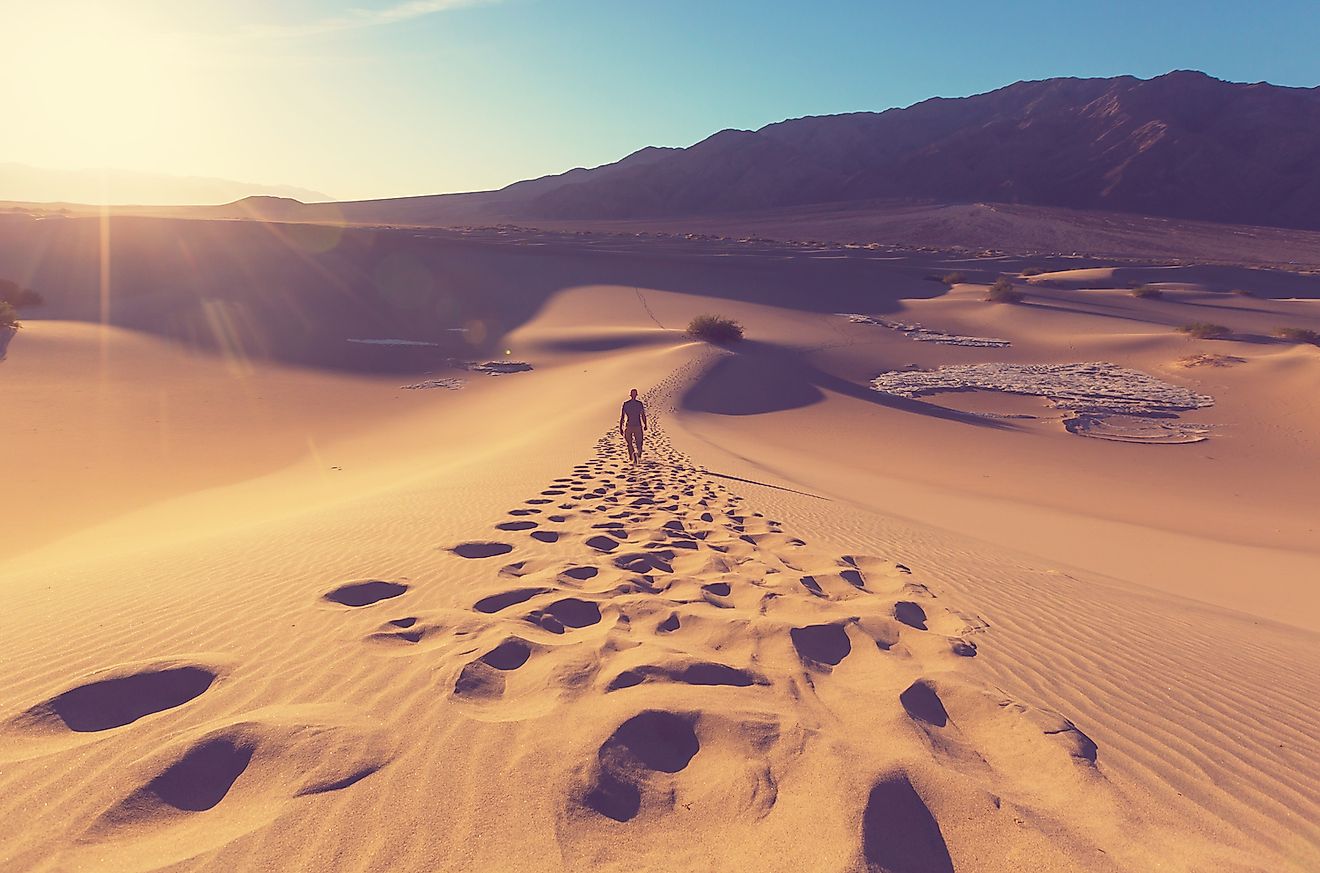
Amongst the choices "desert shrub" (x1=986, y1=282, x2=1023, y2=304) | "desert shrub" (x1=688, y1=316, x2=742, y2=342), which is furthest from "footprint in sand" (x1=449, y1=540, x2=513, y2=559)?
"desert shrub" (x1=986, y1=282, x2=1023, y2=304)

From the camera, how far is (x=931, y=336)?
27.0 metres

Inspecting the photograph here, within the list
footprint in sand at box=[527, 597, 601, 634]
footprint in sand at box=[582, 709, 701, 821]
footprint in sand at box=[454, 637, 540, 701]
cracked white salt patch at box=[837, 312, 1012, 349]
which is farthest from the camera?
cracked white salt patch at box=[837, 312, 1012, 349]

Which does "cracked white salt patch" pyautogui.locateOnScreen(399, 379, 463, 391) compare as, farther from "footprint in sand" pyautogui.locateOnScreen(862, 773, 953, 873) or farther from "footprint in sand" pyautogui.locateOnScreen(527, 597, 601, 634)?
"footprint in sand" pyautogui.locateOnScreen(862, 773, 953, 873)

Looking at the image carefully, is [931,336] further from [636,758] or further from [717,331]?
[636,758]

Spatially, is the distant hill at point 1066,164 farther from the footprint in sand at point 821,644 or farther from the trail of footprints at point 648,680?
the footprint in sand at point 821,644

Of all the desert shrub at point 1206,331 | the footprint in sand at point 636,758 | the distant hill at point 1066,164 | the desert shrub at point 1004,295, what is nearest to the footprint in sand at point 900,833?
the footprint in sand at point 636,758

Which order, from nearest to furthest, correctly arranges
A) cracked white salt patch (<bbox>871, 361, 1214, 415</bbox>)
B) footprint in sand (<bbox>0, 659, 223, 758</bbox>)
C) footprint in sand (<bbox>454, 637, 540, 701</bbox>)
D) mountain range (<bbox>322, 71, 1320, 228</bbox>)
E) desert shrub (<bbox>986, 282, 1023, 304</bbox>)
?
footprint in sand (<bbox>0, 659, 223, 758</bbox>) < footprint in sand (<bbox>454, 637, 540, 701</bbox>) < cracked white salt patch (<bbox>871, 361, 1214, 415</bbox>) < desert shrub (<bbox>986, 282, 1023, 304</bbox>) < mountain range (<bbox>322, 71, 1320, 228</bbox>)

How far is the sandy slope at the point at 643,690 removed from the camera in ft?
7.91

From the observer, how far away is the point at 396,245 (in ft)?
127

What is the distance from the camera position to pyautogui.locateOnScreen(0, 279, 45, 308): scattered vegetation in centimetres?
2389

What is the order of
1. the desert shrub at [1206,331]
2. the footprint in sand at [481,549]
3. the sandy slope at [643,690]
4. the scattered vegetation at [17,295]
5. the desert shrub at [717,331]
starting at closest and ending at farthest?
the sandy slope at [643,690]
the footprint in sand at [481,549]
the desert shrub at [1206,331]
the desert shrub at [717,331]
the scattered vegetation at [17,295]

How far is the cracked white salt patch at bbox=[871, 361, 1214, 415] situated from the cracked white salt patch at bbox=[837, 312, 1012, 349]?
317 cm

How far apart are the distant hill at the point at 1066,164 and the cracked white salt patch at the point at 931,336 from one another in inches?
2985

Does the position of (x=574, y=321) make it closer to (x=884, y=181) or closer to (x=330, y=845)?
(x=330, y=845)
